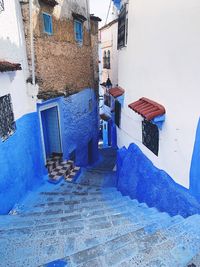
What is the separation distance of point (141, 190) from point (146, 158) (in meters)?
0.93

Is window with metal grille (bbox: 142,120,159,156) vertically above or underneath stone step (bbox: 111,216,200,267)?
above

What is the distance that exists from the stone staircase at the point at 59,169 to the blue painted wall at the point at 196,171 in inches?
208

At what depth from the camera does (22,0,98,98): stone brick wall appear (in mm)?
7801

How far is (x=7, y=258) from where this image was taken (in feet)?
10.9

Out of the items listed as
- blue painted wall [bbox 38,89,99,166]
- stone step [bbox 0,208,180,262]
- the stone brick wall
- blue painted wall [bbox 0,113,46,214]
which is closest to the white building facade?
blue painted wall [bbox 38,89,99,166]

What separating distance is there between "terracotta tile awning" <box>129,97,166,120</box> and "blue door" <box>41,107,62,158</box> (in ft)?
14.0

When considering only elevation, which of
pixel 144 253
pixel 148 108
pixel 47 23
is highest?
pixel 47 23

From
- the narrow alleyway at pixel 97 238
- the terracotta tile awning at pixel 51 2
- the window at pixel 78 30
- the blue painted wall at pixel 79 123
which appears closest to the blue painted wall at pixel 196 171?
the narrow alleyway at pixel 97 238

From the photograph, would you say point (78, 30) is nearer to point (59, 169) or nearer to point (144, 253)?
point (59, 169)

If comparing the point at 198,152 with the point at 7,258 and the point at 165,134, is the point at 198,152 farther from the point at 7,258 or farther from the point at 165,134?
the point at 7,258

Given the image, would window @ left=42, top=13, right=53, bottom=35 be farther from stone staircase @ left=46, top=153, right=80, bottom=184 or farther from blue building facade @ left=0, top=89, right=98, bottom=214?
stone staircase @ left=46, top=153, right=80, bottom=184

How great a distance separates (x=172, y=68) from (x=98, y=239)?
3654 millimetres

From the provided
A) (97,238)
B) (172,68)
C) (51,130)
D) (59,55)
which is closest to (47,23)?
(59,55)

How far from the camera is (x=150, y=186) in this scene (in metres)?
6.27
